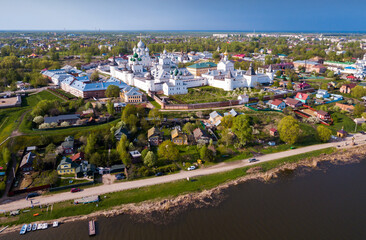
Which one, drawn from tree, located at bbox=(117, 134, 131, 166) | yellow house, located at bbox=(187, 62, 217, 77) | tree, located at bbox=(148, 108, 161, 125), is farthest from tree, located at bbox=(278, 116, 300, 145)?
yellow house, located at bbox=(187, 62, 217, 77)

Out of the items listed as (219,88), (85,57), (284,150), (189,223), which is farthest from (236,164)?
(85,57)

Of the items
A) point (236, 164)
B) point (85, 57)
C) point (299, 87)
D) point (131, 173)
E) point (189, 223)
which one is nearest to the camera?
point (189, 223)

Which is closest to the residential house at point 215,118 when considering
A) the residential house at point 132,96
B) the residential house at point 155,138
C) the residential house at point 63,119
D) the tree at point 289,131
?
the tree at point 289,131


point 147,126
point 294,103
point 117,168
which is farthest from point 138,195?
point 294,103

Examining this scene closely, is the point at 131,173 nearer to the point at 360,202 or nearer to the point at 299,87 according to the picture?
the point at 360,202

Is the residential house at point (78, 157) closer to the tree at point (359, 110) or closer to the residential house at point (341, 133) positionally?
the residential house at point (341, 133)
